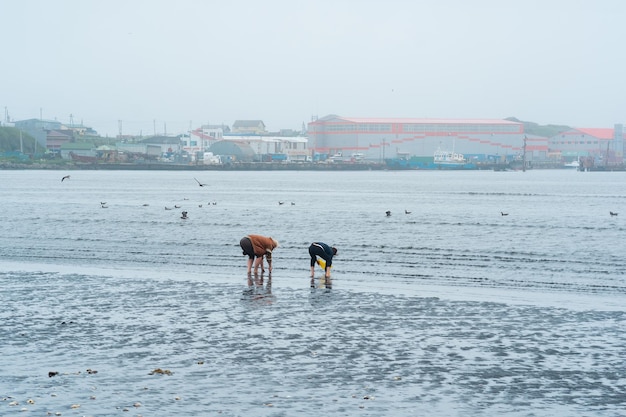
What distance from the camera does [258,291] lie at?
22969mm

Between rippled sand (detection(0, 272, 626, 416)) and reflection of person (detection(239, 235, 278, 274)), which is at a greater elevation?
reflection of person (detection(239, 235, 278, 274))

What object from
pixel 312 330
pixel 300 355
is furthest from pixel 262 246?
pixel 300 355

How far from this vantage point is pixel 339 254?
115 feet

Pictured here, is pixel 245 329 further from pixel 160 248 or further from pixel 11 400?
pixel 160 248

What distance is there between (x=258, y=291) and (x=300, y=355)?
25.3 feet

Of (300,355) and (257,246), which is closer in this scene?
(300,355)

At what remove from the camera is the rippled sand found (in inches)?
493

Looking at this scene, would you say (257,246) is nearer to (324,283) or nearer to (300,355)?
(324,283)

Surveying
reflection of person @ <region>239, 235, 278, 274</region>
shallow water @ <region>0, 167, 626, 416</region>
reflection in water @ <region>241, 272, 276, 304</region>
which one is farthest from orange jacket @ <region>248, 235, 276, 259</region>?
shallow water @ <region>0, 167, 626, 416</region>

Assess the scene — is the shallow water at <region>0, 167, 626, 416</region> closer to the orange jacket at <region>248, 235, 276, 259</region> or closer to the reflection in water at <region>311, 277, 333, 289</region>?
the reflection in water at <region>311, 277, 333, 289</region>

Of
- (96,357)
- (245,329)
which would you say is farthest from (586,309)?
(96,357)

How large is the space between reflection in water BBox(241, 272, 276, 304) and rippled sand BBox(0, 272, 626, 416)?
0.42ft

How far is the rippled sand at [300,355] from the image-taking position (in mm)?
12531

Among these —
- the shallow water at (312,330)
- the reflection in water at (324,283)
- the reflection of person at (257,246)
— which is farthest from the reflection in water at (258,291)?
the reflection in water at (324,283)
